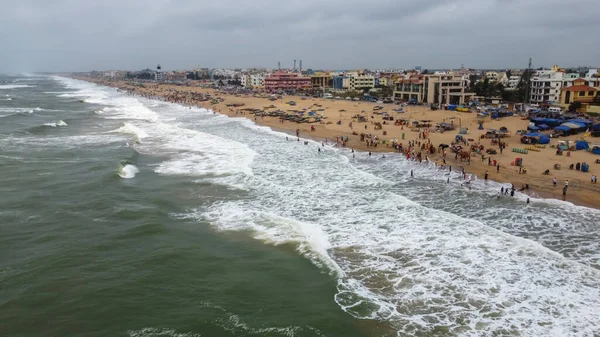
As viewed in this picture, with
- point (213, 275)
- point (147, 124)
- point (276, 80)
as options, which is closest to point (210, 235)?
point (213, 275)

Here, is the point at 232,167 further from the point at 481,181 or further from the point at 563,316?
the point at 563,316

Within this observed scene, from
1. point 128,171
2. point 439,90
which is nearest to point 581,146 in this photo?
point 128,171

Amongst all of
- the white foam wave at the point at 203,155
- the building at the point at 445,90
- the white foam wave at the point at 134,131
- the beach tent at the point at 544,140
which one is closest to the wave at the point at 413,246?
the white foam wave at the point at 203,155

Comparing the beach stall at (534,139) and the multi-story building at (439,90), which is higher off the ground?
the multi-story building at (439,90)

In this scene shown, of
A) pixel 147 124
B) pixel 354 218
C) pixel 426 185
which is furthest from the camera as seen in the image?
pixel 147 124

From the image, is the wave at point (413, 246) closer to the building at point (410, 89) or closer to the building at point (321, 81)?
the building at point (410, 89)

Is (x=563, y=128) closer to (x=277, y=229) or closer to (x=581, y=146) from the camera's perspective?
(x=581, y=146)
